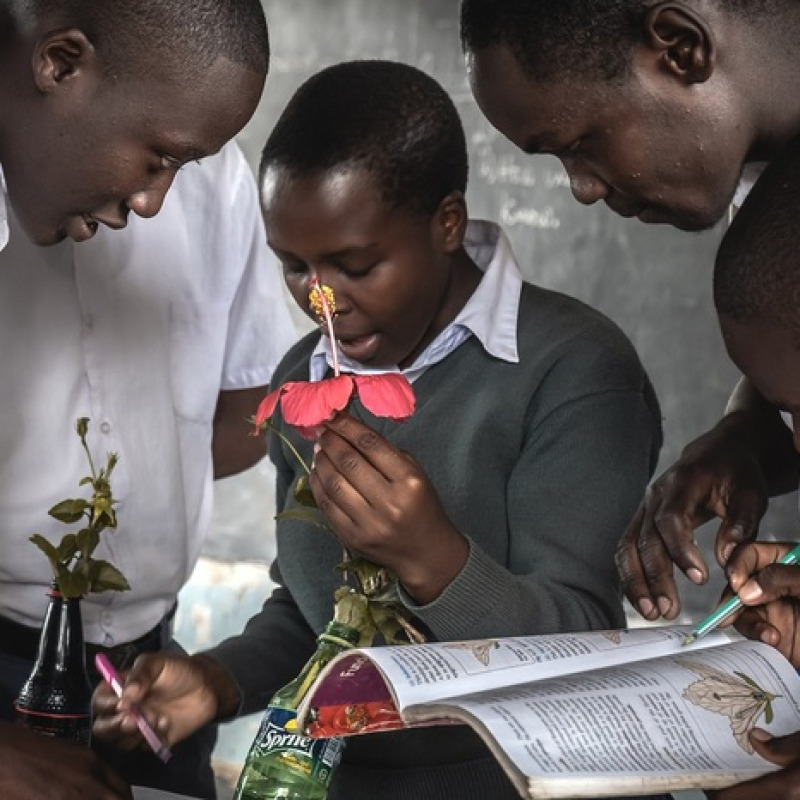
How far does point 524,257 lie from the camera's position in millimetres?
3658

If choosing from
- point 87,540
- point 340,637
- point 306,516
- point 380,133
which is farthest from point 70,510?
point 380,133

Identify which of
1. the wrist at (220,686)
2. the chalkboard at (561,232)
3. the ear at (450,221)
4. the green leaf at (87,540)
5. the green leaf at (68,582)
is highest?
the ear at (450,221)

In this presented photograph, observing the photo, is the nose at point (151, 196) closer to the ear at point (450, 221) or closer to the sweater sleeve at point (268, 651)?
the ear at point (450, 221)

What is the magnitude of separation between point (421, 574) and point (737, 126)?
0.60 m

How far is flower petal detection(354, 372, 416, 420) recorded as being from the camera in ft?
4.54

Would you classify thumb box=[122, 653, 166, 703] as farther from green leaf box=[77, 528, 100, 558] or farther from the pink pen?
green leaf box=[77, 528, 100, 558]

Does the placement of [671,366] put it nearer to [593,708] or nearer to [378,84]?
[378,84]

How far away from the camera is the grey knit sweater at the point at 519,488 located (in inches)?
68.9

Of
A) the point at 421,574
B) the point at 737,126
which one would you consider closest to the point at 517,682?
the point at 421,574

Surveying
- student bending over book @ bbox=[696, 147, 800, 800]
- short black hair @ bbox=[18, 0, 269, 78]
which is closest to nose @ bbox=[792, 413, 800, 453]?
student bending over book @ bbox=[696, 147, 800, 800]

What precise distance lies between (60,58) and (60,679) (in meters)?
0.73

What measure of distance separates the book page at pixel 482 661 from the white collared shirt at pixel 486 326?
0.54 meters

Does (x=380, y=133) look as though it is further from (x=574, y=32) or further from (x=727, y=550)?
(x=727, y=550)

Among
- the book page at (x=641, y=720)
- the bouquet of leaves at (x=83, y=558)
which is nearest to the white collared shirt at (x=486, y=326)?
the bouquet of leaves at (x=83, y=558)
